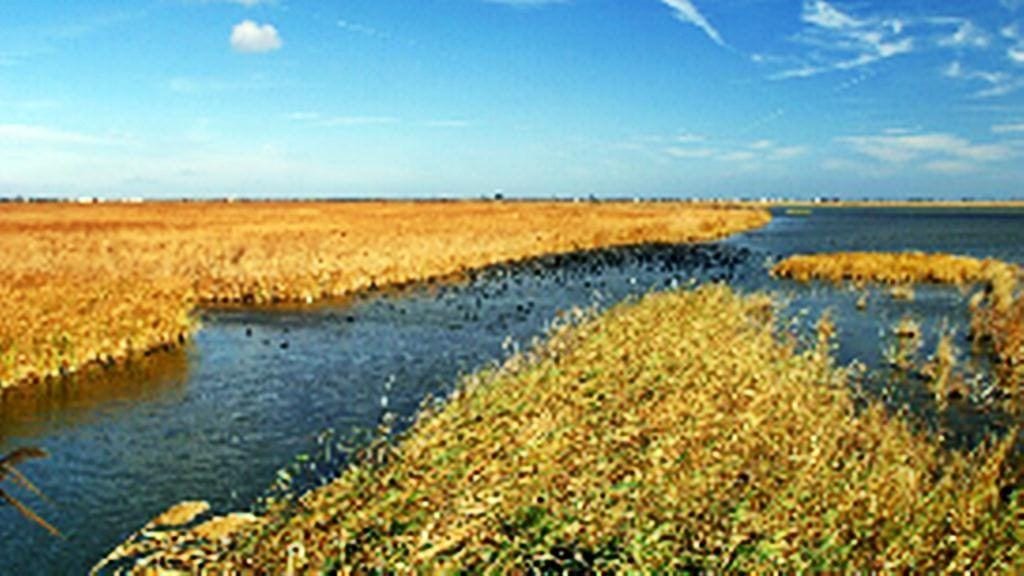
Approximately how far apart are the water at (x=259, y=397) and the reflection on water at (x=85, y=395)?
0.05 m

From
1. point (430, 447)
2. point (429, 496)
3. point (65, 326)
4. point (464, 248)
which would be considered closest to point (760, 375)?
point (430, 447)

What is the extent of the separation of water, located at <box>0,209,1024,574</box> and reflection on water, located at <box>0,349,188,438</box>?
0.05m

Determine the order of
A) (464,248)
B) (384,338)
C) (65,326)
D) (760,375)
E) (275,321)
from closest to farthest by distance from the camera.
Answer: (760,375) < (65,326) < (384,338) < (275,321) < (464,248)

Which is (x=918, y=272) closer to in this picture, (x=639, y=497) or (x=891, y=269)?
(x=891, y=269)

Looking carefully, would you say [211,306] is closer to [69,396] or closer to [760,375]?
[69,396]

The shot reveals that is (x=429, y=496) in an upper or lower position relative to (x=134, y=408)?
upper

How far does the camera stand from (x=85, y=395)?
16.6 metres

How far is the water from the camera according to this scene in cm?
1129

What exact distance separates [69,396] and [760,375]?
518 inches

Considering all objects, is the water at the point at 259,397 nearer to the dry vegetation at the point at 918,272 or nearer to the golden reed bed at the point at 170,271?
the golden reed bed at the point at 170,271

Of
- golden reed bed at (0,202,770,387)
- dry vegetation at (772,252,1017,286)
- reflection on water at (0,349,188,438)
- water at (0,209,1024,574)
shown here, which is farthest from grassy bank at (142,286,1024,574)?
dry vegetation at (772,252,1017,286)

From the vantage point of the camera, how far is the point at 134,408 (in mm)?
15867

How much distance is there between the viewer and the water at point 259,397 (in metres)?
11.3

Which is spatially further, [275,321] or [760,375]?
[275,321]
